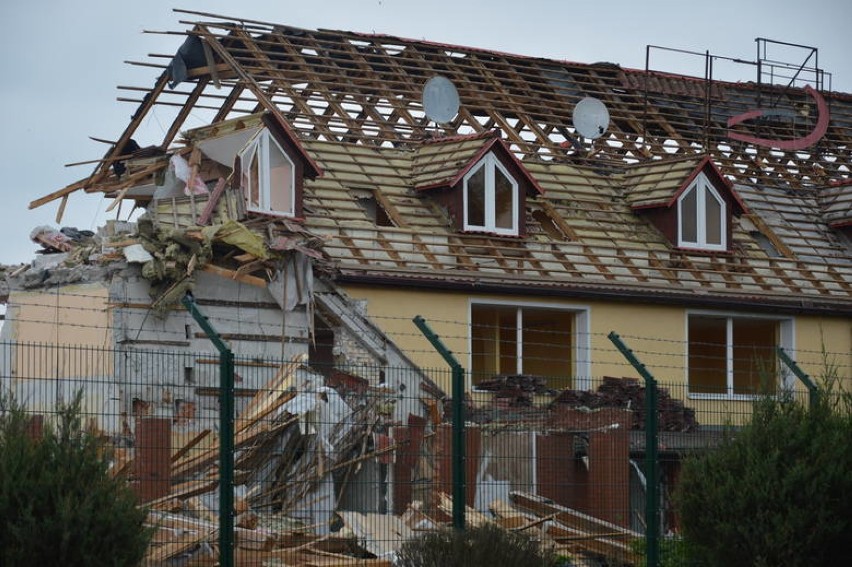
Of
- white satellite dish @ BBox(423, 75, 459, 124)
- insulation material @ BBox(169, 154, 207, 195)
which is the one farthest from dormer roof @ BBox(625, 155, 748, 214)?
insulation material @ BBox(169, 154, 207, 195)

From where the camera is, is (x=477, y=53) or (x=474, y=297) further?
(x=477, y=53)

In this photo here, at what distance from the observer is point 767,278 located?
29547mm

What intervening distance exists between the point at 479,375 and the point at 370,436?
9.63 metres

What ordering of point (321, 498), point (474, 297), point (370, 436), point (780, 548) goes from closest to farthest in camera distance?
point (780, 548), point (321, 498), point (370, 436), point (474, 297)

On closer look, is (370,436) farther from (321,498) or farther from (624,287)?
(624,287)

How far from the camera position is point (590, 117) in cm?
3178

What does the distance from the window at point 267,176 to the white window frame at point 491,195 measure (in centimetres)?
348

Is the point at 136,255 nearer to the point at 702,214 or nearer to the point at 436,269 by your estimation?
the point at 436,269

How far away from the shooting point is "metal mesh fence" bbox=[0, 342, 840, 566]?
15.4m

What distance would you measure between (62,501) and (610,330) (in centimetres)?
1591

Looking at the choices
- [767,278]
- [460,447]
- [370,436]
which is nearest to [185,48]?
[767,278]

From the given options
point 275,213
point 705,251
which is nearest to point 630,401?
point 705,251

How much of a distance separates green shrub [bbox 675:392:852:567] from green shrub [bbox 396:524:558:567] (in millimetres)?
1934

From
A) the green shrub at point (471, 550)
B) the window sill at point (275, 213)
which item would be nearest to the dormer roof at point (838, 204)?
the window sill at point (275, 213)
